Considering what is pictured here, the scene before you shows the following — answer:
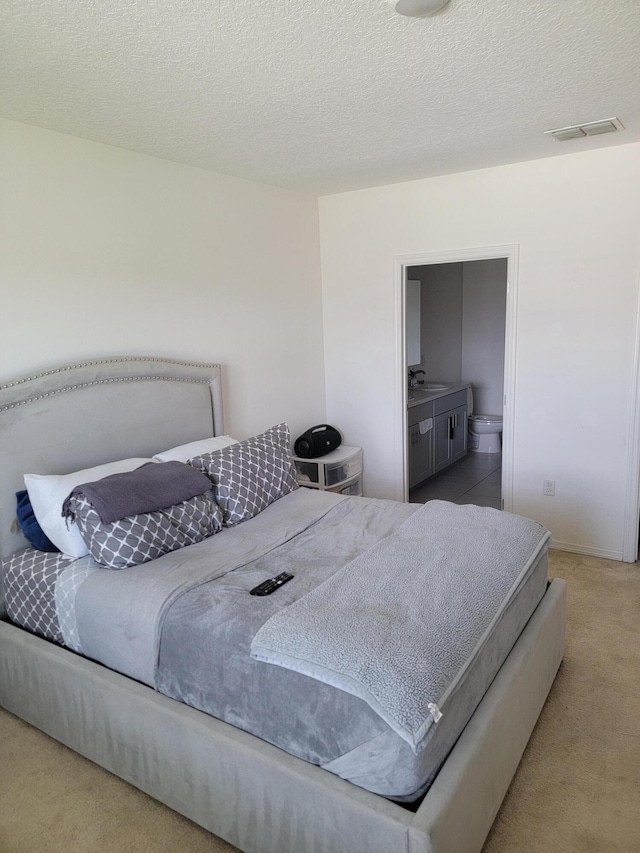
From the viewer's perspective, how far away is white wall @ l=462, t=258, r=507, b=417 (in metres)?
6.59

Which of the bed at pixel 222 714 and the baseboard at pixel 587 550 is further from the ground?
the bed at pixel 222 714

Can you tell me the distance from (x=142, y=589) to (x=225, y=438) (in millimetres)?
1354

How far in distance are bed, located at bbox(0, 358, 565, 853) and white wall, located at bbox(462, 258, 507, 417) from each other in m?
4.17

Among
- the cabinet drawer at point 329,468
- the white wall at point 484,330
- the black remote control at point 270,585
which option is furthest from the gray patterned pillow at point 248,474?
the white wall at point 484,330

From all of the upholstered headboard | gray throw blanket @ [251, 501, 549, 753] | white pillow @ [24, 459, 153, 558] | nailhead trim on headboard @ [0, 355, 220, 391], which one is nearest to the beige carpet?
gray throw blanket @ [251, 501, 549, 753]

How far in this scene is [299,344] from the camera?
4.50m

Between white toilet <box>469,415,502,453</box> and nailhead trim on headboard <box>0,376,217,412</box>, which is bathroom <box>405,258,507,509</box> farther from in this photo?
nailhead trim on headboard <box>0,376,217,412</box>

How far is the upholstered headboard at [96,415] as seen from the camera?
103 inches

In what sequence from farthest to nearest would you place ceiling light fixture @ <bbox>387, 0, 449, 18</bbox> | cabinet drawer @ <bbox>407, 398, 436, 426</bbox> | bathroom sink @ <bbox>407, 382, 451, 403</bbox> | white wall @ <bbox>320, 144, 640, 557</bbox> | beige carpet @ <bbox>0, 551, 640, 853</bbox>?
1. bathroom sink @ <bbox>407, 382, 451, 403</bbox>
2. cabinet drawer @ <bbox>407, 398, 436, 426</bbox>
3. white wall @ <bbox>320, 144, 640, 557</bbox>
4. beige carpet @ <bbox>0, 551, 640, 853</bbox>
5. ceiling light fixture @ <bbox>387, 0, 449, 18</bbox>

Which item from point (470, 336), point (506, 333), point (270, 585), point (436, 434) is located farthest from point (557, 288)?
point (470, 336)

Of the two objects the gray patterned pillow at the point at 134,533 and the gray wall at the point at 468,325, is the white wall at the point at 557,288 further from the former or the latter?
the gray patterned pillow at the point at 134,533

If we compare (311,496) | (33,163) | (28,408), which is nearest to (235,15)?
(33,163)

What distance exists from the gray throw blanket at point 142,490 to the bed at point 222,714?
0.26 meters

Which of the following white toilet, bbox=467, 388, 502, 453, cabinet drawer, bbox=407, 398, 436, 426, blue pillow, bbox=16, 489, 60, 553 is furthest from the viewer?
white toilet, bbox=467, 388, 502, 453
